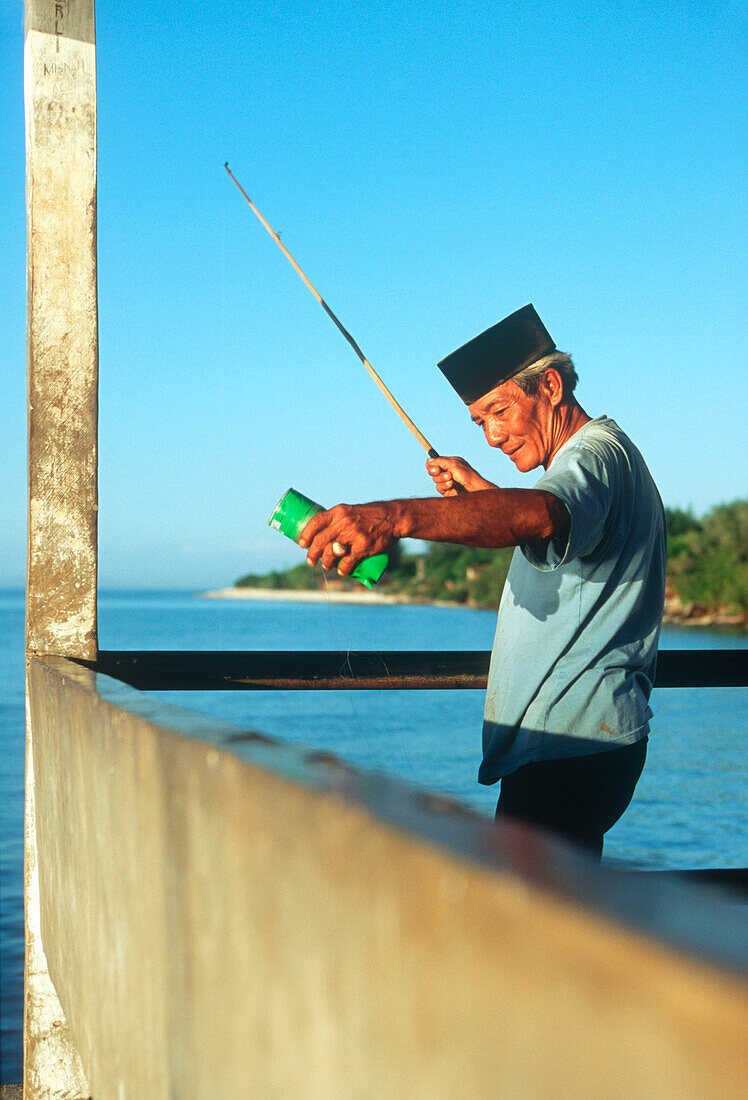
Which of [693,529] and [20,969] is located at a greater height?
[693,529]

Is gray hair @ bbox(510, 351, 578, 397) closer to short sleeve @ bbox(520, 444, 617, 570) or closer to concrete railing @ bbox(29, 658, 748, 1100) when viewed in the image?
short sleeve @ bbox(520, 444, 617, 570)

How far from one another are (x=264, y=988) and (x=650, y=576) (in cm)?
160

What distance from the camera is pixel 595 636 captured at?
2328 mm

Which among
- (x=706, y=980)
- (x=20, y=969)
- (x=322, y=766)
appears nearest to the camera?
(x=706, y=980)

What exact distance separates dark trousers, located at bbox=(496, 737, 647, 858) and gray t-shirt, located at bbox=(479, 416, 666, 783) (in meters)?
0.03

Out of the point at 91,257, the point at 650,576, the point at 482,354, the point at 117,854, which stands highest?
the point at 91,257

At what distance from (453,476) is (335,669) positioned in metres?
0.60

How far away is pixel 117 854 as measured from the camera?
1.50 m

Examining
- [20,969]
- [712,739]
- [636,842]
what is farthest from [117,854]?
[712,739]

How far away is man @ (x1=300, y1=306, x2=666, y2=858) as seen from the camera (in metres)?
2.24

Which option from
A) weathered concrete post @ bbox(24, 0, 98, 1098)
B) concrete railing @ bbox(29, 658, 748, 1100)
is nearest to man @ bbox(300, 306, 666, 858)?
concrete railing @ bbox(29, 658, 748, 1100)

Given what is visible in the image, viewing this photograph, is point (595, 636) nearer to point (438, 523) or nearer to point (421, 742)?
point (438, 523)

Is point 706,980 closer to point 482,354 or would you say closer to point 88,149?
point 482,354

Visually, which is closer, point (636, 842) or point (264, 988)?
point (264, 988)
